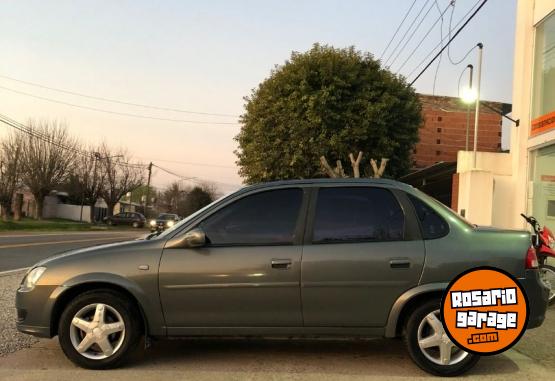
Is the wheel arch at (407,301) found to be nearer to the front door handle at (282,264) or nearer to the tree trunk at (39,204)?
the front door handle at (282,264)

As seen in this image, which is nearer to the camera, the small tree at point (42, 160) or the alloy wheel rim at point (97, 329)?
the alloy wheel rim at point (97, 329)

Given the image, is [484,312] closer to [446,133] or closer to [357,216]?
[357,216]

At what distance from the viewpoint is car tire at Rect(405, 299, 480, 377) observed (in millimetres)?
4613

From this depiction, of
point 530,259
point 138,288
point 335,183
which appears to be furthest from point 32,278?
point 530,259

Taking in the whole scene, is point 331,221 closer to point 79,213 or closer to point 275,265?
point 275,265

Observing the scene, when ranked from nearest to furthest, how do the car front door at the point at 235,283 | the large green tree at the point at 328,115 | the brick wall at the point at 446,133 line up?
the car front door at the point at 235,283 → the large green tree at the point at 328,115 → the brick wall at the point at 446,133

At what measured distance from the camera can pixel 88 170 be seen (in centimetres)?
5122

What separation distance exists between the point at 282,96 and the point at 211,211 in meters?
14.7

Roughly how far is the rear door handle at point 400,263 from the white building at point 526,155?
786 centimetres

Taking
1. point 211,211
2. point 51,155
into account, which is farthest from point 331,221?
point 51,155

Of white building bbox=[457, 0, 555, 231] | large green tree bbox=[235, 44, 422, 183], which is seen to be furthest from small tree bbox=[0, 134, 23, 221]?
white building bbox=[457, 0, 555, 231]

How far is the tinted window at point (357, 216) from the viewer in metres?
4.82

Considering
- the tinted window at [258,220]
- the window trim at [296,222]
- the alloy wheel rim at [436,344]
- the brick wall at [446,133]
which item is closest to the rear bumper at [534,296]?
the alloy wheel rim at [436,344]

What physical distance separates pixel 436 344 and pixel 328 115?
1399 cm
